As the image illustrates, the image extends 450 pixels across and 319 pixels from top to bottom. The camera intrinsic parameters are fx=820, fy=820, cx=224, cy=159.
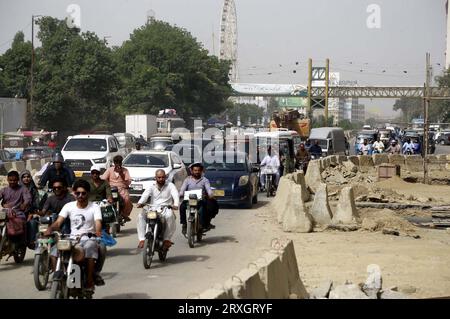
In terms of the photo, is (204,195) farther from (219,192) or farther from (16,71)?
(16,71)

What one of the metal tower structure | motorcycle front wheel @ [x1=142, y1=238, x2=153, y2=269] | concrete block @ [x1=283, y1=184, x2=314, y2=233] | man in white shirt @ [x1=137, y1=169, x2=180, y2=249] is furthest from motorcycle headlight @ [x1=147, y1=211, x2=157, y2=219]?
the metal tower structure

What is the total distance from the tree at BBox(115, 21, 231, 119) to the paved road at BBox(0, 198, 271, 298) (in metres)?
69.9

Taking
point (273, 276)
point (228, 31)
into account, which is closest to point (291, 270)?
point (273, 276)

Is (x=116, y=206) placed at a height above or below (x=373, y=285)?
above

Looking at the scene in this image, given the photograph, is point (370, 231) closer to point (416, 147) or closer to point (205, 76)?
point (416, 147)

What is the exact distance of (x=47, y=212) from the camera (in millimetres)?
11312

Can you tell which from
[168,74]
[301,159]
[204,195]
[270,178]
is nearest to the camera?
[204,195]

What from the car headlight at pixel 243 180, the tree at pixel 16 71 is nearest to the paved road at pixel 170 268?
the car headlight at pixel 243 180

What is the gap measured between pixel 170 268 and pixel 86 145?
56.1 feet

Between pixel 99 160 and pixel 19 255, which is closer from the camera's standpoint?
pixel 19 255

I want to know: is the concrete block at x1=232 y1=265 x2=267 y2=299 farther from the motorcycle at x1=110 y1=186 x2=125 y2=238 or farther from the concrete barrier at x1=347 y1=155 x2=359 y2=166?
the concrete barrier at x1=347 y1=155 x2=359 y2=166

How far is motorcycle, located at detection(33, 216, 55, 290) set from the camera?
1018 centimetres

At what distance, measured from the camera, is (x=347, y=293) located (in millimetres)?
9062
